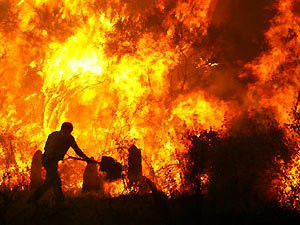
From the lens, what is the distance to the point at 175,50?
17.5 meters

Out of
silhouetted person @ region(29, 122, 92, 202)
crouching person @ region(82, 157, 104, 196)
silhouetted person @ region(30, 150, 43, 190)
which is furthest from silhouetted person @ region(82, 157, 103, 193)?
silhouetted person @ region(29, 122, 92, 202)

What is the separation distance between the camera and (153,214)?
27.2 feet

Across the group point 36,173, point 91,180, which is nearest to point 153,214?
point 91,180

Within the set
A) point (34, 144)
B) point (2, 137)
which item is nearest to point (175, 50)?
point (34, 144)

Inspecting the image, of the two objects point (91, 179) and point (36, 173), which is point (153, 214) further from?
point (36, 173)

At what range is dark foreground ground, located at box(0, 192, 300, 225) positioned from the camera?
7.96 metres

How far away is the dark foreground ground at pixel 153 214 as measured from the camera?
7957 mm

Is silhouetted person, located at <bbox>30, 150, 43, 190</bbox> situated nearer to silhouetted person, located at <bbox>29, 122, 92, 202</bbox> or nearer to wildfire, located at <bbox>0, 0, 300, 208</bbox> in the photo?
wildfire, located at <bbox>0, 0, 300, 208</bbox>

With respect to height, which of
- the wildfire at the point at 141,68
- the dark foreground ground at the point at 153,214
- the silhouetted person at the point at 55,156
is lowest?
the dark foreground ground at the point at 153,214

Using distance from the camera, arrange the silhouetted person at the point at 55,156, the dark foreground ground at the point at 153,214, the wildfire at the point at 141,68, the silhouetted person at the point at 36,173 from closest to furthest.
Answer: the dark foreground ground at the point at 153,214 → the silhouetted person at the point at 55,156 → the silhouetted person at the point at 36,173 → the wildfire at the point at 141,68

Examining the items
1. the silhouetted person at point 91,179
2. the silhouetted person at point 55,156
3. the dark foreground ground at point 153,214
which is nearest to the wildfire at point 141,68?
the silhouetted person at point 91,179

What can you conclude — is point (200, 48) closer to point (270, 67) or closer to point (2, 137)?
point (270, 67)

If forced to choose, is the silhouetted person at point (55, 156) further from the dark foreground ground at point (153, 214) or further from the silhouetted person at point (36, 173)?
the silhouetted person at point (36, 173)

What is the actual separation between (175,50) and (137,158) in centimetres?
726
